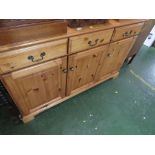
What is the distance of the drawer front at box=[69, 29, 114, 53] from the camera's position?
33.9 inches

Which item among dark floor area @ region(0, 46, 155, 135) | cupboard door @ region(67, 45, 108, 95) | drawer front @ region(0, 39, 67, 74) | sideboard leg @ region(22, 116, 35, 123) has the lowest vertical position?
dark floor area @ region(0, 46, 155, 135)

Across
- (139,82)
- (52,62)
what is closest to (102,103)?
(139,82)

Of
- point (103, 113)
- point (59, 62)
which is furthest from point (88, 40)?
point (103, 113)

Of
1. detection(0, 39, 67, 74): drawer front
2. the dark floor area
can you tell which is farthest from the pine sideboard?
the dark floor area

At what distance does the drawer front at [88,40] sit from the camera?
0.86 meters

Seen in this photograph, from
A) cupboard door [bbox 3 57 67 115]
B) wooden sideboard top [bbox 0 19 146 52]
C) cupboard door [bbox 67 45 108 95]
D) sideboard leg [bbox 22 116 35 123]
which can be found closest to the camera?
wooden sideboard top [bbox 0 19 146 52]

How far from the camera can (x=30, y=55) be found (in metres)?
0.74

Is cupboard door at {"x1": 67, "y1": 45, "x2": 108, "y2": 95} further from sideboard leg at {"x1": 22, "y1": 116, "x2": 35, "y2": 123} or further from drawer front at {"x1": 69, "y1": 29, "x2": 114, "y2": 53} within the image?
sideboard leg at {"x1": 22, "y1": 116, "x2": 35, "y2": 123}

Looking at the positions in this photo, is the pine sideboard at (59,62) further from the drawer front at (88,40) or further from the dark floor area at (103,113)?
the dark floor area at (103,113)

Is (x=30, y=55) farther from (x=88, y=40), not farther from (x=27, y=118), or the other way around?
(x=27, y=118)

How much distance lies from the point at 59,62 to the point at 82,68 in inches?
11.1

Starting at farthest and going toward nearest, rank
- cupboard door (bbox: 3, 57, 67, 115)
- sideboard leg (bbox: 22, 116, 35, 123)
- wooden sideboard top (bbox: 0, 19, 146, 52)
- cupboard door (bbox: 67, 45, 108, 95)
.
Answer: sideboard leg (bbox: 22, 116, 35, 123) → cupboard door (bbox: 67, 45, 108, 95) → cupboard door (bbox: 3, 57, 67, 115) → wooden sideboard top (bbox: 0, 19, 146, 52)
